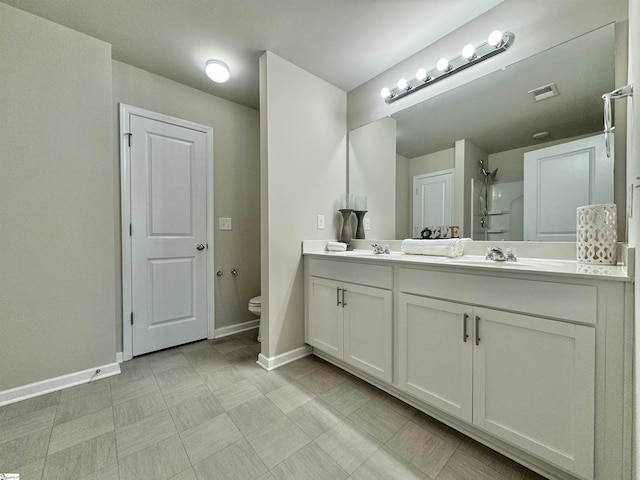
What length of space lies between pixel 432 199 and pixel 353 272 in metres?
0.81

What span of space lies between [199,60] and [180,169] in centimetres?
88

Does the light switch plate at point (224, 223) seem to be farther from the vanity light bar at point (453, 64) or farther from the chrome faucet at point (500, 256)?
the chrome faucet at point (500, 256)

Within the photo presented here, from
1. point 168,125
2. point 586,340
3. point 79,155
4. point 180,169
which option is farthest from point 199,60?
point 586,340

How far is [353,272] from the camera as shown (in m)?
1.71

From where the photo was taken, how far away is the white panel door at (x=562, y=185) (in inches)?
48.5

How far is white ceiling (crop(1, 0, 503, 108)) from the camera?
152 cm

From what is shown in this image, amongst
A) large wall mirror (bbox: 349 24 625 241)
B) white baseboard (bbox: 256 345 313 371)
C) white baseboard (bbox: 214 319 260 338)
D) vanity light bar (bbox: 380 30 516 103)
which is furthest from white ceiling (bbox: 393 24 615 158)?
white baseboard (bbox: 214 319 260 338)

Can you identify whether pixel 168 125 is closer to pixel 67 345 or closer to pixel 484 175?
pixel 67 345

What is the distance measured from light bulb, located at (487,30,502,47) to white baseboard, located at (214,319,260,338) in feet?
9.78

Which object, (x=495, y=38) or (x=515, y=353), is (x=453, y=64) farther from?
(x=515, y=353)

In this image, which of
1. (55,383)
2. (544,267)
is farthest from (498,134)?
(55,383)

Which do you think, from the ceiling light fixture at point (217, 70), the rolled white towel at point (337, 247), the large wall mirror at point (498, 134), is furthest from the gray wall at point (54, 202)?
the large wall mirror at point (498, 134)

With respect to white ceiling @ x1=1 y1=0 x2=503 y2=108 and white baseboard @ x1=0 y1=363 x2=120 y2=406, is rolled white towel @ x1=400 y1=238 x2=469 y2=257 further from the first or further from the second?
white baseboard @ x1=0 y1=363 x2=120 y2=406

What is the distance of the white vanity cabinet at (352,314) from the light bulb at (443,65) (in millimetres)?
1387
